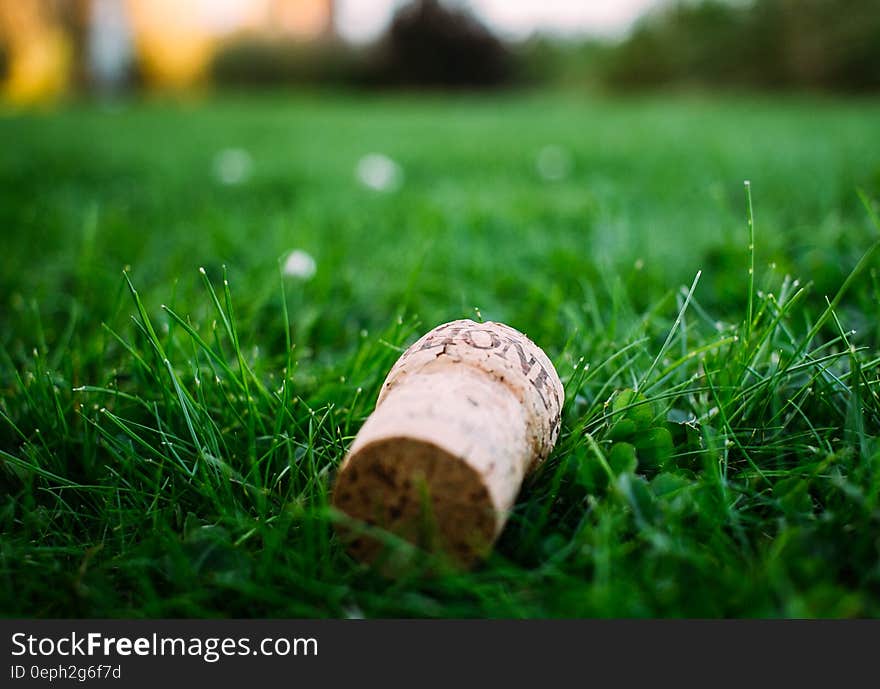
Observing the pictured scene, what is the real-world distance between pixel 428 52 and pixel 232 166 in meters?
13.7

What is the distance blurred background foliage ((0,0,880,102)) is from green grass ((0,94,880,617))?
10.6 meters

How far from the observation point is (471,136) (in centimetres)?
628

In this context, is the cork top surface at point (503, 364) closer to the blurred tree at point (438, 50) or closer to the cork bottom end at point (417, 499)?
the cork bottom end at point (417, 499)

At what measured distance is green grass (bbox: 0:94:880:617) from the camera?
1007 mm

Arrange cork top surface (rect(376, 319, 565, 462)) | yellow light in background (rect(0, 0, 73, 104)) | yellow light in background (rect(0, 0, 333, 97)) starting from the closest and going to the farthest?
cork top surface (rect(376, 319, 565, 462))
yellow light in background (rect(0, 0, 73, 104))
yellow light in background (rect(0, 0, 333, 97))

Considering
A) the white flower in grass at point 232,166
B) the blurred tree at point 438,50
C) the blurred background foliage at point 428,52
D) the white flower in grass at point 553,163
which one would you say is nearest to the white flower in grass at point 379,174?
the white flower in grass at point 232,166

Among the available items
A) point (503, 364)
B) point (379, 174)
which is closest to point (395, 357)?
point (503, 364)

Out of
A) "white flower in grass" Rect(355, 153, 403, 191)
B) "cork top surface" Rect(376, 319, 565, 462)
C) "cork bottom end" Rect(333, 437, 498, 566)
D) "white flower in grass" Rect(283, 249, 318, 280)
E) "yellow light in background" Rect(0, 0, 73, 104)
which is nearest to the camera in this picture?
"cork bottom end" Rect(333, 437, 498, 566)

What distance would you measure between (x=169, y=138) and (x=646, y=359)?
602 cm

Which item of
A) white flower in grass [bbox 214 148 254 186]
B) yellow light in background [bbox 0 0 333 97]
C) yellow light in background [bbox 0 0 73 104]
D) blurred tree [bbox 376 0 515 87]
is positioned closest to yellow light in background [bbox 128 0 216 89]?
yellow light in background [bbox 0 0 333 97]

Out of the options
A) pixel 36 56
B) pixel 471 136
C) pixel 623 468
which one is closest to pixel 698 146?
pixel 471 136

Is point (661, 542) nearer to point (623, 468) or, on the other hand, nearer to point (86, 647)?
point (623, 468)

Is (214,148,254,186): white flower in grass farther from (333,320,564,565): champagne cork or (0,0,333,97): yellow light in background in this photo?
(0,0,333,97): yellow light in background

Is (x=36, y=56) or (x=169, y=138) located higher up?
(x=36, y=56)
